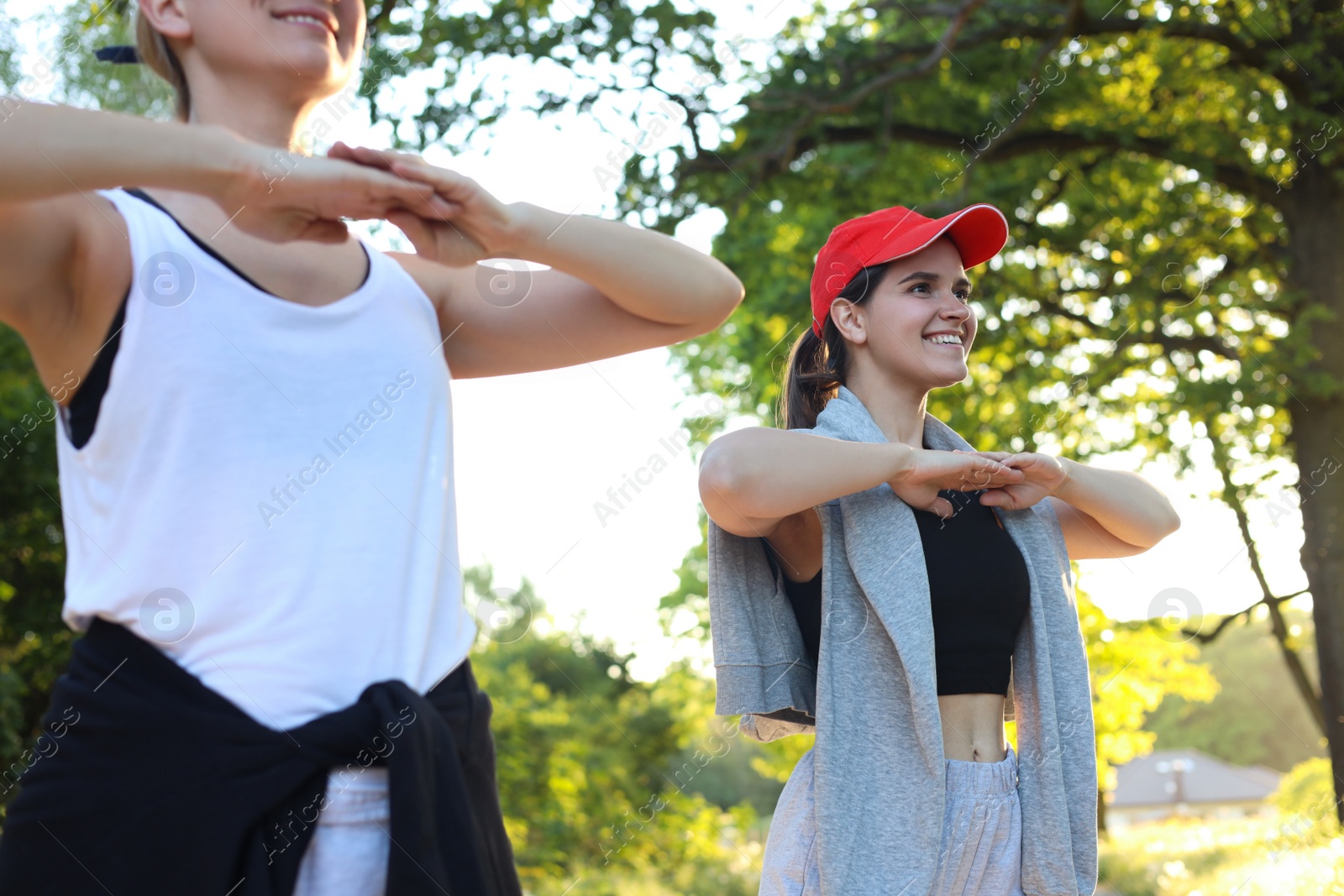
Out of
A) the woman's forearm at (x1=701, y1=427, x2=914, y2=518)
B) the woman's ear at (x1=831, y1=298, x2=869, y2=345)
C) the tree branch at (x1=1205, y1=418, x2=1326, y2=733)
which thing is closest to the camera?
A: the woman's forearm at (x1=701, y1=427, x2=914, y2=518)

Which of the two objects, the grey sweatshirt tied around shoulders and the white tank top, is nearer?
the white tank top

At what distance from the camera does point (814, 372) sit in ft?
8.70

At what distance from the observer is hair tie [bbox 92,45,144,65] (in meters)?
1.45

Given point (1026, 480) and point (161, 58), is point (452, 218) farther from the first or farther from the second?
point (1026, 480)

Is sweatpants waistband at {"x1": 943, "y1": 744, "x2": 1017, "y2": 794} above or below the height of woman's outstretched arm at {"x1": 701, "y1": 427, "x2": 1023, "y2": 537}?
below

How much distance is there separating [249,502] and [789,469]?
1.13 meters

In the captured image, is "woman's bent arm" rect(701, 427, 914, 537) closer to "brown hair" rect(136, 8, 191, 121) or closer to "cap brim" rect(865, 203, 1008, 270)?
"cap brim" rect(865, 203, 1008, 270)

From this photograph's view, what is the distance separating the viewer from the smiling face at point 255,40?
1260 mm

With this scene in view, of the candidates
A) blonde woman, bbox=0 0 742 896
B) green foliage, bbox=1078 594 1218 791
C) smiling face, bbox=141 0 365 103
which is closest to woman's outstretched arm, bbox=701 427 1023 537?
blonde woman, bbox=0 0 742 896

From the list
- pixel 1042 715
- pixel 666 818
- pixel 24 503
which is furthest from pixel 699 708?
pixel 1042 715

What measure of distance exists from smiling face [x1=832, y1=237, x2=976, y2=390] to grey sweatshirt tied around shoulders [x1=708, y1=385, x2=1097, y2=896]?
165 millimetres

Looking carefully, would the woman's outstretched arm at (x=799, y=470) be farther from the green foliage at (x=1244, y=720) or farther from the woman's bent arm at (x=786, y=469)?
the green foliage at (x=1244, y=720)

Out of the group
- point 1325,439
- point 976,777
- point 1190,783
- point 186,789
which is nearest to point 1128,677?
point 1325,439

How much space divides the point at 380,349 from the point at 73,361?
1.00 ft
